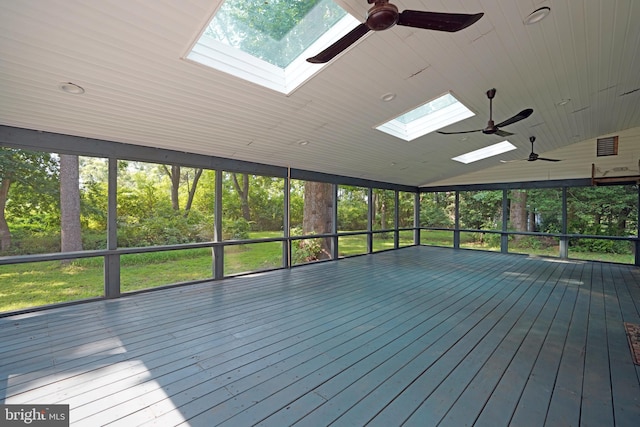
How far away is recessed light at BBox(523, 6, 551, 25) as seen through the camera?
2.53 m

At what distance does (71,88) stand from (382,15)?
3.18 m

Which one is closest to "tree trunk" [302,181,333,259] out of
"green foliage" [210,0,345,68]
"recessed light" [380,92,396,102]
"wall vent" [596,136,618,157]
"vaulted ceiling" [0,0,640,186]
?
"vaulted ceiling" [0,0,640,186]

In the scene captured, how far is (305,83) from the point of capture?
3.26 m

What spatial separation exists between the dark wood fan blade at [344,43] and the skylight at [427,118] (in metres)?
2.86

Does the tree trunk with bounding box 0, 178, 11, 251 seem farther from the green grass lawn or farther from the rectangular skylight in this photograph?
the rectangular skylight

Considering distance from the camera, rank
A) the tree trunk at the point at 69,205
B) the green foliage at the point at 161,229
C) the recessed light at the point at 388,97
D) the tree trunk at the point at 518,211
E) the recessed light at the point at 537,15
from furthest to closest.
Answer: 1. the tree trunk at the point at 518,211
2. the green foliage at the point at 161,229
3. the tree trunk at the point at 69,205
4. the recessed light at the point at 388,97
5. the recessed light at the point at 537,15

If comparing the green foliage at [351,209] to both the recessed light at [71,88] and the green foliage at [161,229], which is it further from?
the recessed light at [71,88]

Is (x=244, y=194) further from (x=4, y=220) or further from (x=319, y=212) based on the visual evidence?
(x=4, y=220)

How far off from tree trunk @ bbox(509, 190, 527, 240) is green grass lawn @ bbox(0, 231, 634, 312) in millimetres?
979

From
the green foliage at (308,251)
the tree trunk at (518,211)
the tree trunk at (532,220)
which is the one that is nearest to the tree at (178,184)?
the green foliage at (308,251)

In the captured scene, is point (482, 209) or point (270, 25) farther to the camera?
point (482, 209)

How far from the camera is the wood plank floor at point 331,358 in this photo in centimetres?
186

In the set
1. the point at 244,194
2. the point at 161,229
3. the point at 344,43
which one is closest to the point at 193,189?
the point at 244,194

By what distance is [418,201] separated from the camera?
10.9m
